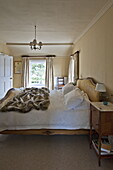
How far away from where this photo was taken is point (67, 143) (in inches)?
102

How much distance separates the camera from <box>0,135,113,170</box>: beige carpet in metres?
1.96

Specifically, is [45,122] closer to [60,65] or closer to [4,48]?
[4,48]

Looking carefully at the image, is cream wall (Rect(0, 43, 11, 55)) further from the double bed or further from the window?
the double bed

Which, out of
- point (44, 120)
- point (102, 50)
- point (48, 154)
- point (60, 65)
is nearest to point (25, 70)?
point (60, 65)

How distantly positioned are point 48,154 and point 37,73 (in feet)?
19.3

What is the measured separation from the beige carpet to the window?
5074 mm

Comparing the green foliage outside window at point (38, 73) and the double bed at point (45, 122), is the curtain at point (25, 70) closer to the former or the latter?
the green foliage outside window at point (38, 73)

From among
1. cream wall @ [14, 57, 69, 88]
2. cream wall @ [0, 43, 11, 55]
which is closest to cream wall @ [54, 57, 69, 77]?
cream wall @ [14, 57, 69, 88]

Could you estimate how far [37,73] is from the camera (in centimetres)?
777

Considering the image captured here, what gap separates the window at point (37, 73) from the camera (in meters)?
7.71

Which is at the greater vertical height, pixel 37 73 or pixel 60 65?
pixel 60 65

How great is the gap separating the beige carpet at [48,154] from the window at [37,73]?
507 cm

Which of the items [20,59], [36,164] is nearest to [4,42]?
[20,59]

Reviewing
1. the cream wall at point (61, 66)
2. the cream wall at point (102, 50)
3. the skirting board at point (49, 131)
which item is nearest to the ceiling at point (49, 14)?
the cream wall at point (102, 50)
